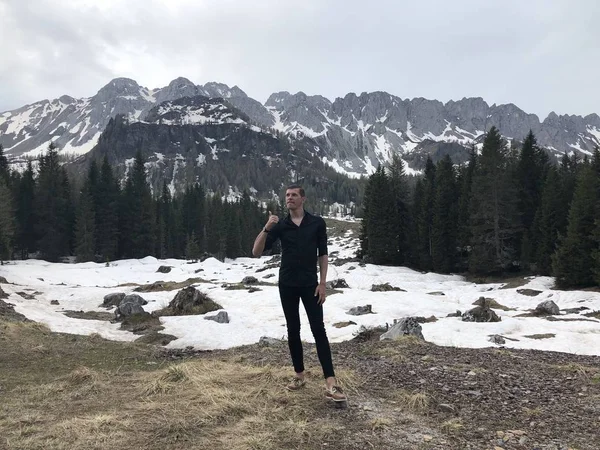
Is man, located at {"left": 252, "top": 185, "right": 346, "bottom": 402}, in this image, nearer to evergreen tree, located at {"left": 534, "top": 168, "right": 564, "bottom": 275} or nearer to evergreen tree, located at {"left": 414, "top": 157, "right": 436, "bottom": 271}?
evergreen tree, located at {"left": 534, "top": 168, "right": 564, "bottom": 275}

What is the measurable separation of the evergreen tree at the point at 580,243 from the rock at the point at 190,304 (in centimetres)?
2708

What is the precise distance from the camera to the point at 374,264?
49.9 meters

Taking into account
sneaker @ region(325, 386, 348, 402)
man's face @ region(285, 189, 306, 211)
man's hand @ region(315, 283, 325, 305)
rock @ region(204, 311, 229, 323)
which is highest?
man's face @ region(285, 189, 306, 211)

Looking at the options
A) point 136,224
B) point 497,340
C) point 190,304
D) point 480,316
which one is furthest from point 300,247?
point 136,224

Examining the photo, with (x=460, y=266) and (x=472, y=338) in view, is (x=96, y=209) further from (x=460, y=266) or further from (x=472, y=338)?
(x=472, y=338)

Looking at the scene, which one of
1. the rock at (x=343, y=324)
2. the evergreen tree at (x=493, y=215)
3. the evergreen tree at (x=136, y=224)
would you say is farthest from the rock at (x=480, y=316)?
the evergreen tree at (x=136, y=224)

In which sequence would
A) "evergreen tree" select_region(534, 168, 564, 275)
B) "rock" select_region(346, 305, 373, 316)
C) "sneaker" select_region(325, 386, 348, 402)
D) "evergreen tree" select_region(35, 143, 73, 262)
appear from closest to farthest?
"sneaker" select_region(325, 386, 348, 402) → "rock" select_region(346, 305, 373, 316) → "evergreen tree" select_region(534, 168, 564, 275) → "evergreen tree" select_region(35, 143, 73, 262)

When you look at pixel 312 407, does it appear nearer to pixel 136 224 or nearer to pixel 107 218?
pixel 107 218

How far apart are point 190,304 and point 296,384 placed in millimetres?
14286

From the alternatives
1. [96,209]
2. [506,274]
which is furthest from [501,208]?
[96,209]

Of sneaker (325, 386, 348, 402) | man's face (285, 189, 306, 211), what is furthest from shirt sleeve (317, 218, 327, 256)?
sneaker (325, 386, 348, 402)

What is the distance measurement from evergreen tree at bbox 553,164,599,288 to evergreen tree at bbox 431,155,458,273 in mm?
13889

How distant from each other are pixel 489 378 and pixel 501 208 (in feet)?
129

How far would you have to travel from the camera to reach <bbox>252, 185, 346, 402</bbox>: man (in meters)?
5.63
